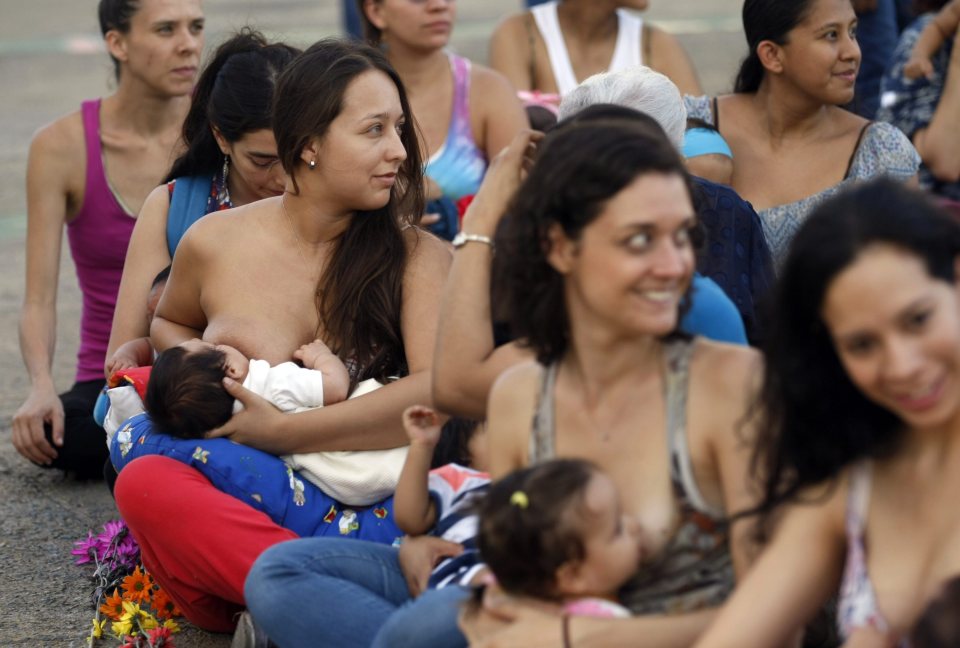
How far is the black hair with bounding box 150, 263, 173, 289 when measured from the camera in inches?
161

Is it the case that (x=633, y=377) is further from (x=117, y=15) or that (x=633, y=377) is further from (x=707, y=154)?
(x=117, y=15)

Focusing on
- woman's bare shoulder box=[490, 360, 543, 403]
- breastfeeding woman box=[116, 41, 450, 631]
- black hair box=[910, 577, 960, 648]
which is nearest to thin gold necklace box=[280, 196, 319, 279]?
→ breastfeeding woman box=[116, 41, 450, 631]

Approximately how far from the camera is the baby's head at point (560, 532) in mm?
2377

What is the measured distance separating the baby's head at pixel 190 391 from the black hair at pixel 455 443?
51 centimetres

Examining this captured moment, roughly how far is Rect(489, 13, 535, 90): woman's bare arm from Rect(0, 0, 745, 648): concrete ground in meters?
0.99

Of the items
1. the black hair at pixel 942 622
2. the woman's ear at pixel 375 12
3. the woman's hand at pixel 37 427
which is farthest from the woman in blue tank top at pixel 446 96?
the black hair at pixel 942 622

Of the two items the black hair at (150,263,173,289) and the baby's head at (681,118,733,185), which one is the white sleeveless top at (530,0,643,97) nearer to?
the baby's head at (681,118,733,185)

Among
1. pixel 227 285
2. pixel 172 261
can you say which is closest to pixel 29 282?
pixel 172 261

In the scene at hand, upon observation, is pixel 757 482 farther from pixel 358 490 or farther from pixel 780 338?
pixel 358 490

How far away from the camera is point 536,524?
93.6 inches

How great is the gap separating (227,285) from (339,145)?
0.47 meters

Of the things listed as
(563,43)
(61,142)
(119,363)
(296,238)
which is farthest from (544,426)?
(563,43)

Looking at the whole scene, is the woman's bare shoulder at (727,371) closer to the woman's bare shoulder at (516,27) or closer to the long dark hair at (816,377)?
the long dark hair at (816,377)

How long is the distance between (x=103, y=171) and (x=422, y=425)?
2.35 meters
